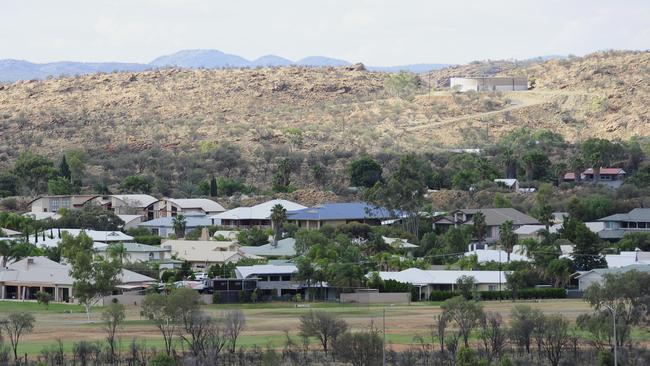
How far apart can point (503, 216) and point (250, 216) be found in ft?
65.4

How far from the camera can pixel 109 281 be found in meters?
74.9

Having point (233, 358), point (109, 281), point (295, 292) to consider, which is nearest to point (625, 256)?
point (295, 292)

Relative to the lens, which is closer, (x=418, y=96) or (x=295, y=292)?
(x=295, y=292)

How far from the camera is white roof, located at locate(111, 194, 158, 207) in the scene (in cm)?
12350

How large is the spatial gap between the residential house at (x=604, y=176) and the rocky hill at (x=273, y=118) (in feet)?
83.6

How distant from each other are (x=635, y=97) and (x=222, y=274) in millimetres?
107330

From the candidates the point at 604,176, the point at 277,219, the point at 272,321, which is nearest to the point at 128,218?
the point at 277,219

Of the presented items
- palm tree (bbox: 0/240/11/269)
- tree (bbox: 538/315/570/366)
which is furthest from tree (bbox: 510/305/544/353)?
palm tree (bbox: 0/240/11/269)

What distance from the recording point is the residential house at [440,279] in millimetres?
82750

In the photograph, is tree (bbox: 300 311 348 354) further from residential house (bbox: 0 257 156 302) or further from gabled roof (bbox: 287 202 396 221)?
gabled roof (bbox: 287 202 396 221)

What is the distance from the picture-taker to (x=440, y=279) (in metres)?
83.1

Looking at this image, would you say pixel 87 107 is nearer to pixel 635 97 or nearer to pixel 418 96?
pixel 418 96

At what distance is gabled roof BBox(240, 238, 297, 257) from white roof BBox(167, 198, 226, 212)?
20279 mm

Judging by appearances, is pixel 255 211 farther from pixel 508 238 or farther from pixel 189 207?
pixel 508 238
